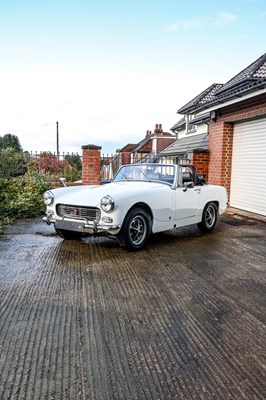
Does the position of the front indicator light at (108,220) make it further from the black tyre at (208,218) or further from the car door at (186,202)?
the black tyre at (208,218)

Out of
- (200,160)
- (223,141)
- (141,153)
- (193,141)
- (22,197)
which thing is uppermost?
(141,153)

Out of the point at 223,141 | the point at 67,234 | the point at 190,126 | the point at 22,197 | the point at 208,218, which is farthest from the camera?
the point at 190,126

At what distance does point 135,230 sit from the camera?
4688 millimetres

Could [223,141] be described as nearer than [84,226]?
No

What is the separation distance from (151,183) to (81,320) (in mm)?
3260

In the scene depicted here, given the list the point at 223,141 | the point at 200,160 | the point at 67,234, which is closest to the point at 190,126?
the point at 200,160

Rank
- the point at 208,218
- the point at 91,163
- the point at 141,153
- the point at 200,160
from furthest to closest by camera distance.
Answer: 1. the point at 141,153
2. the point at 200,160
3. the point at 91,163
4. the point at 208,218

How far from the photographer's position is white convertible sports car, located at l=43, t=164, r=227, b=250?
4.40 m

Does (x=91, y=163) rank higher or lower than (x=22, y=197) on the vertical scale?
higher

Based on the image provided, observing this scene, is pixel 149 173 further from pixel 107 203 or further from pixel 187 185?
pixel 107 203

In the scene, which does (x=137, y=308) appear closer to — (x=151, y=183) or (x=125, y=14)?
(x=151, y=183)

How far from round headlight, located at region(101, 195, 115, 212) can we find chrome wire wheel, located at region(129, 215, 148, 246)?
0.48 metres

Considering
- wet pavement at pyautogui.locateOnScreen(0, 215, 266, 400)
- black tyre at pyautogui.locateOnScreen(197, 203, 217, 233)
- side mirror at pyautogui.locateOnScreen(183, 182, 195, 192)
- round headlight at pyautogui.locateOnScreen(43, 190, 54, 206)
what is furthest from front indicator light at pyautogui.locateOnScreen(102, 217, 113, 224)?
black tyre at pyautogui.locateOnScreen(197, 203, 217, 233)

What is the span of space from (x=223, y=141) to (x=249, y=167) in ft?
4.19
